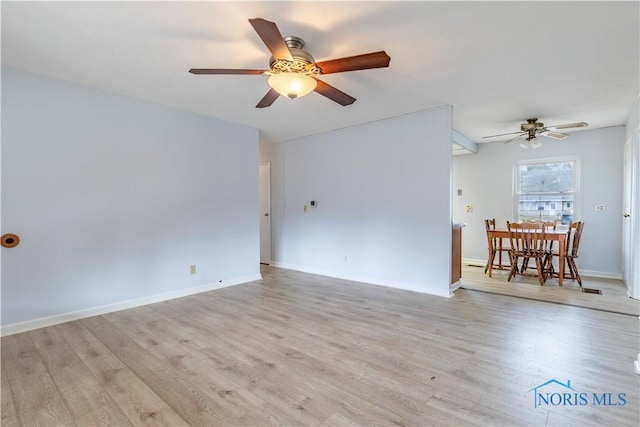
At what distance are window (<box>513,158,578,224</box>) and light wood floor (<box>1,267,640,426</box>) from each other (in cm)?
274

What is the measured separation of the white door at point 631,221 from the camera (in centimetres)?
382

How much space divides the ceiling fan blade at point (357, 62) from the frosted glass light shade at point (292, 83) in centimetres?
15

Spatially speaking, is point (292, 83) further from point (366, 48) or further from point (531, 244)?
point (531, 244)

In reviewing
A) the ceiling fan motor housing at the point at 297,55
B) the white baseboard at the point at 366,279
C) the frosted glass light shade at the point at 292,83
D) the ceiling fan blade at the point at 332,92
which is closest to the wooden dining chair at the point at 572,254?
the white baseboard at the point at 366,279

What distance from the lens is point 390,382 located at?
80.8 inches

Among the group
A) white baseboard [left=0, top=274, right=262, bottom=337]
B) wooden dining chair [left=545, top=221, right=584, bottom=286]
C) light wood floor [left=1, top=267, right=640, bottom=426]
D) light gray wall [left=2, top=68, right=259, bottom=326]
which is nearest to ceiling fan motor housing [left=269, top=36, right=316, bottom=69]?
light wood floor [left=1, top=267, right=640, bottom=426]

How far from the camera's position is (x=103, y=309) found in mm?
3414

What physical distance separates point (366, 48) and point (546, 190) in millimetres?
4987

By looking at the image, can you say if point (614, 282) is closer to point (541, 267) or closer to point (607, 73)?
point (541, 267)

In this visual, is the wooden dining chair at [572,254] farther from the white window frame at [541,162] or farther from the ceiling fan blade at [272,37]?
the ceiling fan blade at [272,37]

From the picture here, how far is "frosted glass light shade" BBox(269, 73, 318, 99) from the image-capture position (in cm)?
236

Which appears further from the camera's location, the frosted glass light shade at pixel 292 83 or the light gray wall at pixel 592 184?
the light gray wall at pixel 592 184

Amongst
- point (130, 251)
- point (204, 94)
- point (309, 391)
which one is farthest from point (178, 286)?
point (309, 391)

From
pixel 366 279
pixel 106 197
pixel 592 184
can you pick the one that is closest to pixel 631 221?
pixel 592 184
